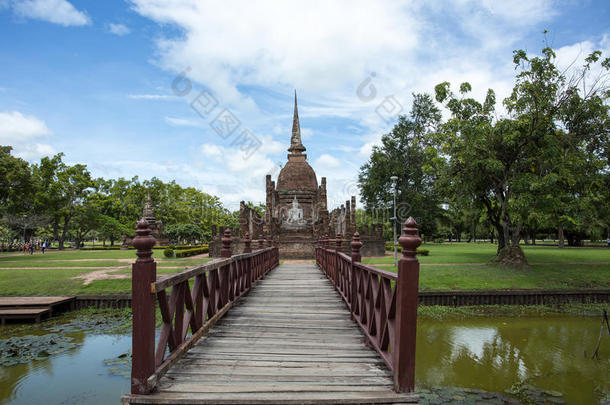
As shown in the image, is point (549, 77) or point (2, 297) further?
point (549, 77)

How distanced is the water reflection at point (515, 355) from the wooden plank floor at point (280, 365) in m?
2.68

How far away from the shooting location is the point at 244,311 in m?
6.59

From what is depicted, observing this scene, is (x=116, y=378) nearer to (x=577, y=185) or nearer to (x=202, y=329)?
(x=202, y=329)

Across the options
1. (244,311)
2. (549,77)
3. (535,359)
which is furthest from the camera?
(549,77)

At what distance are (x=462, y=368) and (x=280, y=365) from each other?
5.08 m

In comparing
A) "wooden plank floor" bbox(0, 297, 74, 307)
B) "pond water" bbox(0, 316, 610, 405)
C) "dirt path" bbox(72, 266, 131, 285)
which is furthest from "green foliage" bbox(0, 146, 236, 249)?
"pond water" bbox(0, 316, 610, 405)

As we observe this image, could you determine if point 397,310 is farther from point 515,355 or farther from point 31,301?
point 31,301

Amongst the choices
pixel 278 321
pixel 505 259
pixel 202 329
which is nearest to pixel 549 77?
pixel 505 259

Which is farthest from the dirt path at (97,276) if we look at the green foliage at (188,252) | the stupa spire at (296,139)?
the stupa spire at (296,139)

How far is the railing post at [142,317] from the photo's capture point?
10.5 feet

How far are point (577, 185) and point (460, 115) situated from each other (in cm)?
580

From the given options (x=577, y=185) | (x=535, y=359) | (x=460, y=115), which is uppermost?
(x=460, y=115)

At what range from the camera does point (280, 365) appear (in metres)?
4.01

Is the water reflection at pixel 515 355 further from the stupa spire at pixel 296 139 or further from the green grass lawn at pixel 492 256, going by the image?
the stupa spire at pixel 296 139
